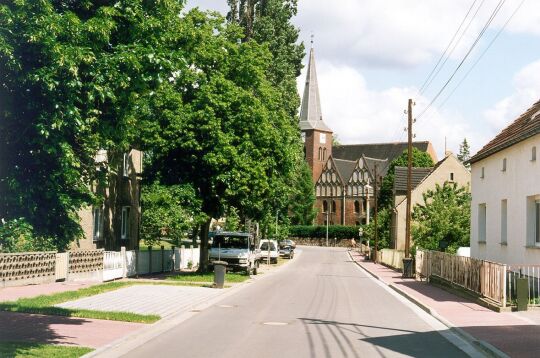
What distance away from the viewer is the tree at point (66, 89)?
952 centimetres

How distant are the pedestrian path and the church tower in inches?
4054

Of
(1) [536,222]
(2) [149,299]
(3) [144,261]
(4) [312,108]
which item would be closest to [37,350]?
(2) [149,299]

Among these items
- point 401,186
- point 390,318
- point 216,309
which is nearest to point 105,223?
point 216,309

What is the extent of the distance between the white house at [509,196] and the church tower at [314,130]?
318ft

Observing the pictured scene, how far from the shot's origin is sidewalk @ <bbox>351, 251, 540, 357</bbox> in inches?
489

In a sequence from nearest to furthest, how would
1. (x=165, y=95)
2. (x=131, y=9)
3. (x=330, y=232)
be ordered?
(x=131, y=9)
(x=165, y=95)
(x=330, y=232)

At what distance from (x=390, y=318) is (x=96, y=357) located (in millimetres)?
9005

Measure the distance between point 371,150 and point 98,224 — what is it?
12222 centimetres

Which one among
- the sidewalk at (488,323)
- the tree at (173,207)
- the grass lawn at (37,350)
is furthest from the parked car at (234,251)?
the grass lawn at (37,350)

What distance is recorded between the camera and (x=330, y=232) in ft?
379

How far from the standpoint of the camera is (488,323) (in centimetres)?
1620

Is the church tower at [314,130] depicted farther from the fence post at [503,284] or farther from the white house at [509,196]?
the fence post at [503,284]

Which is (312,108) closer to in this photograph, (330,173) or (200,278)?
(330,173)

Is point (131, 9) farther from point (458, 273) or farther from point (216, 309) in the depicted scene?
point (458, 273)
